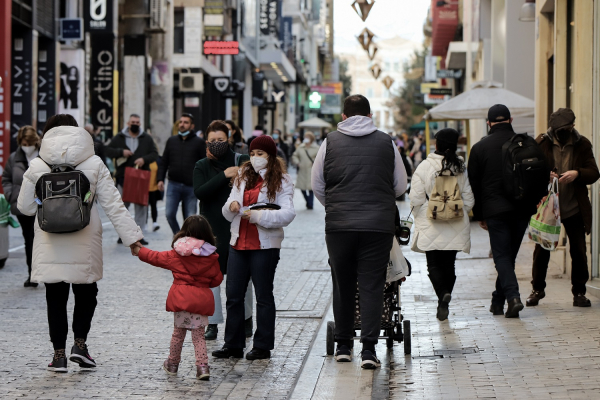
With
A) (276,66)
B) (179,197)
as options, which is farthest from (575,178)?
(276,66)

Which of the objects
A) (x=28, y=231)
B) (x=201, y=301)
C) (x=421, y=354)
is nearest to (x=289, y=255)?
(x=28, y=231)

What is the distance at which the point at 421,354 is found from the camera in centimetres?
764

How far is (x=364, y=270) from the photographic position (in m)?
7.10

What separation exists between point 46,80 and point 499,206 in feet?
64.4

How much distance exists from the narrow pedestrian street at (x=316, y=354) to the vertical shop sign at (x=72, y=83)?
18103mm

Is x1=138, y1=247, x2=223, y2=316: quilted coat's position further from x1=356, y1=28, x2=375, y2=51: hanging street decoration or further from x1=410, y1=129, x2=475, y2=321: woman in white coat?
x1=356, y1=28, x2=375, y2=51: hanging street decoration

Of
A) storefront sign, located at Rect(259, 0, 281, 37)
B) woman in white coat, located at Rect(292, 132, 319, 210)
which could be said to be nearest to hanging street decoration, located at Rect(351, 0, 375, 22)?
woman in white coat, located at Rect(292, 132, 319, 210)

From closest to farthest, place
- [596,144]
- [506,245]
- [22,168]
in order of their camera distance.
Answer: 1. [506,245]
2. [596,144]
3. [22,168]

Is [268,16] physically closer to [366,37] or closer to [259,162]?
[366,37]

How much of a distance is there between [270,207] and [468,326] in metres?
2.35

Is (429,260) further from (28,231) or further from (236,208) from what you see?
(28,231)

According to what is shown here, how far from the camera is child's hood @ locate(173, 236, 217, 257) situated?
6605mm

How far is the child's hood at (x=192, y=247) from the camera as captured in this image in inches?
260

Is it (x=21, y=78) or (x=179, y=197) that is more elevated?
(x=21, y=78)
